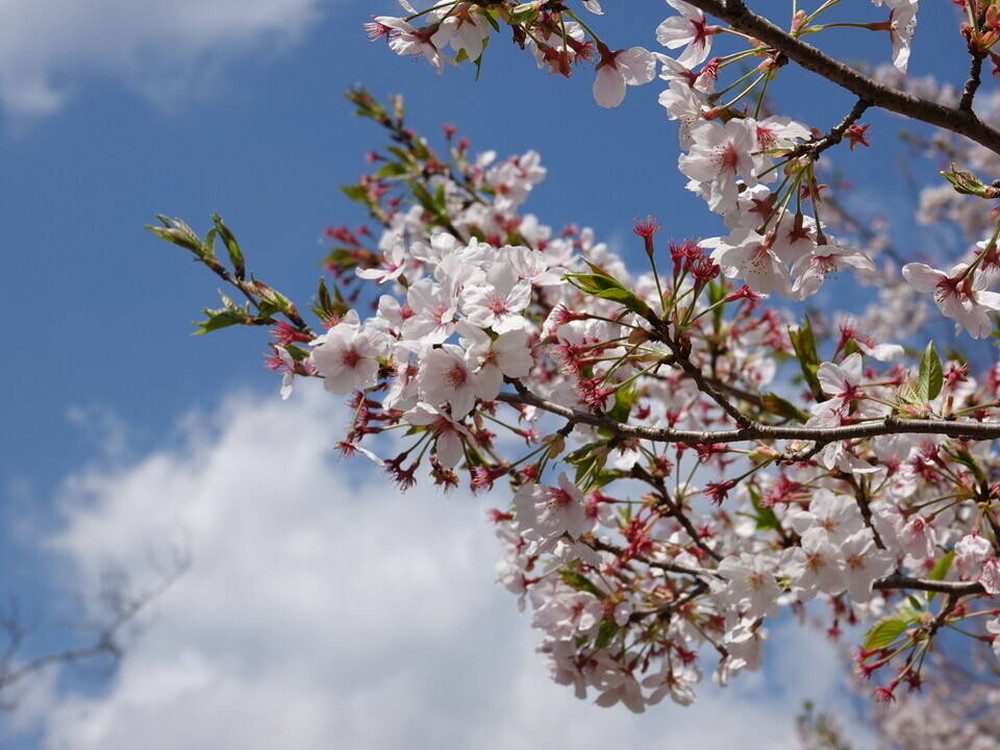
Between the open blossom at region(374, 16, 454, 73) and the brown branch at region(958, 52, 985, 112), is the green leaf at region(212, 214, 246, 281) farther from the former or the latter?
the brown branch at region(958, 52, 985, 112)

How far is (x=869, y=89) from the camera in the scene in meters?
1.71

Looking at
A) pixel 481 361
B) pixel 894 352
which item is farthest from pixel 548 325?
pixel 894 352

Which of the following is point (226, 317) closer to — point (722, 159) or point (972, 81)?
point (722, 159)

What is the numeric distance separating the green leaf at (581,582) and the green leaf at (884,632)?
0.79 meters

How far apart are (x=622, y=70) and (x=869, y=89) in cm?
61

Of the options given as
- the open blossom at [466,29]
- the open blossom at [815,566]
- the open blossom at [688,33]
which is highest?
the open blossom at [466,29]

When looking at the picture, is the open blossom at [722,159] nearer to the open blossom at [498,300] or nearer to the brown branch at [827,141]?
the brown branch at [827,141]

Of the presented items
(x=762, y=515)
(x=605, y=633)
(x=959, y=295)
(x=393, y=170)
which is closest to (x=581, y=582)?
(x=605, y=633)

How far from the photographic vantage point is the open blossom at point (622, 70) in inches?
82.8

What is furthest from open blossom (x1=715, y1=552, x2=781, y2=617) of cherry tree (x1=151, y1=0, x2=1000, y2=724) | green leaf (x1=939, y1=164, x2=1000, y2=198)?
green leaf (x1=939, y1=164, x2=1000, y2=198)

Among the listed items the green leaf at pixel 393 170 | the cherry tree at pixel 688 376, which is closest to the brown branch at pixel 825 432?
the cherry tree at pixel 688 376

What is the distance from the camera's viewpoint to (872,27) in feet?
6.57

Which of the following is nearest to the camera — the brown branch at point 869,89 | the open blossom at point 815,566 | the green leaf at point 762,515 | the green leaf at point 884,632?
the brown branch at point 869,89

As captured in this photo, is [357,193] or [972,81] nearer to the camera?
[972,81]
